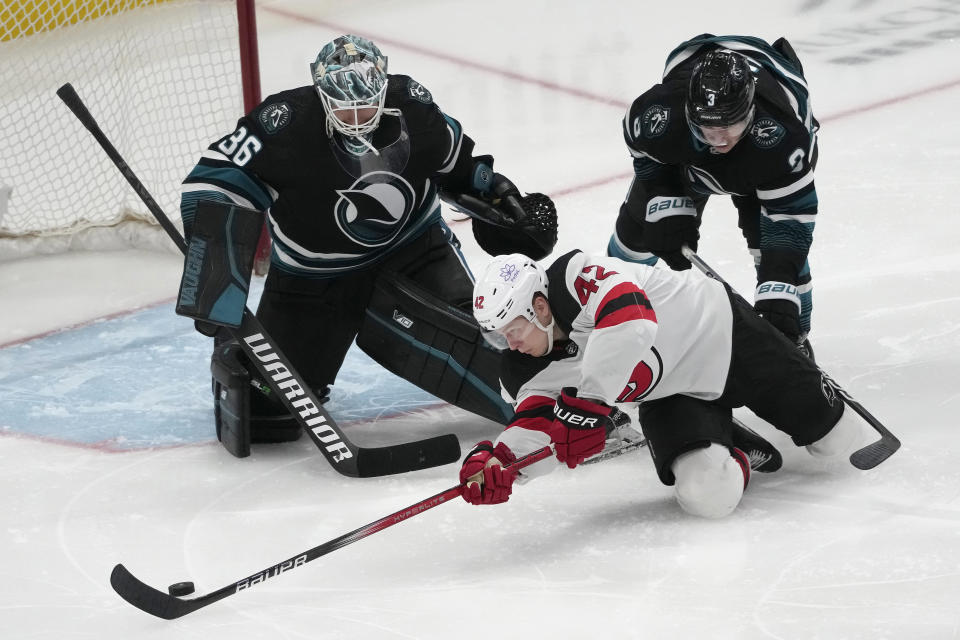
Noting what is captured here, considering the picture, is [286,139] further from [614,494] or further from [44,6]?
[44,6]

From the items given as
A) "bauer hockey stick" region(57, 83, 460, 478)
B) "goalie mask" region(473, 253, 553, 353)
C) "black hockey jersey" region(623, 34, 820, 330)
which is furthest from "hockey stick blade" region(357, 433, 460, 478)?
"black hockey jersey" region(623, 34, 820, 330)

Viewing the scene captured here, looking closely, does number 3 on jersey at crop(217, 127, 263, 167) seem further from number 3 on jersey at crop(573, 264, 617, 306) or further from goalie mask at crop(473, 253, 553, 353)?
number 3 on jersey at crop(573, 264, 617, 306)

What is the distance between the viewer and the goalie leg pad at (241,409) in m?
3.21

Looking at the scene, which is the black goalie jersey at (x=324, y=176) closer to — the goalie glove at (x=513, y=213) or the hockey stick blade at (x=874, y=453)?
the goalie glove at (x=513, y=213)

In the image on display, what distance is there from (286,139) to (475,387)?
73cm

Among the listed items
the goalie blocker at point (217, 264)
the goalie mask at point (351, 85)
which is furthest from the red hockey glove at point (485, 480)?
the goalie mask at point (351, 85)

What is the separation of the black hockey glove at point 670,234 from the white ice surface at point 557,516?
518 millimetres

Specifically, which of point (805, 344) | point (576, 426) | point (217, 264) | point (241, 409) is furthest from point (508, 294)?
point (805, 344)

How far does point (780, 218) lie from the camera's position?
3.24m

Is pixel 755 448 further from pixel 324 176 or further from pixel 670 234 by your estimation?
pixel 324 176

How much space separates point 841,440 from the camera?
9.62 feet

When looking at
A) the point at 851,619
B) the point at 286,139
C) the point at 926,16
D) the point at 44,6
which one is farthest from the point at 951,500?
the point at 926,16

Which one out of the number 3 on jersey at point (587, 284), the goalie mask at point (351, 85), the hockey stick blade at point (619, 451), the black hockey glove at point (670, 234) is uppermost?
the goalie mask at point (351, 85)

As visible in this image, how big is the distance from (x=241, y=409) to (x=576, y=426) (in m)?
0.92
